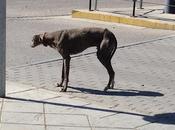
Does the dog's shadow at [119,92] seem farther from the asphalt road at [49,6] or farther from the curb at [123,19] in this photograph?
the asphalt road at [49,6]

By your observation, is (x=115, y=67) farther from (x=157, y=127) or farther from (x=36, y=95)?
(x=157, y=127)

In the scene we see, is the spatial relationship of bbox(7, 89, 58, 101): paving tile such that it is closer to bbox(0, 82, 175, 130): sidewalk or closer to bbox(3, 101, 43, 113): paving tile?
bbox(0, 82, 175, 130): sidewalk

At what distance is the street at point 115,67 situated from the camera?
8242 mm

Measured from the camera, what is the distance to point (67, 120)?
6.99 meters

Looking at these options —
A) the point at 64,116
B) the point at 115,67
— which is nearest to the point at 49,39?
the point at 64,116

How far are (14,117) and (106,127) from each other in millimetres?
1141

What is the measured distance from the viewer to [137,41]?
13312 mm

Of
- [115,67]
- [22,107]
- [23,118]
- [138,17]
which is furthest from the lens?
[138,17]

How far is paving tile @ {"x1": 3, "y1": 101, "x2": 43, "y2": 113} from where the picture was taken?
288 inches

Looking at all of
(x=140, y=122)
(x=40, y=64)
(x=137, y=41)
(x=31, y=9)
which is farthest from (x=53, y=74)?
(x=31, y=9)

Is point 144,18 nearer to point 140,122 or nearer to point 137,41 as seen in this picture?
point 137,41

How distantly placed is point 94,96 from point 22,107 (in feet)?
4.19

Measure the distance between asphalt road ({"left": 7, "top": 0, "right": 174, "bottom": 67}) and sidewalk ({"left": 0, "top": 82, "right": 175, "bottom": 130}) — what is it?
256cm

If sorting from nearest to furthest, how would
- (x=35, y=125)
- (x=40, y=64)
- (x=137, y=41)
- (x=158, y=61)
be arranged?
(x=35, y=125) → (x=40, y=64) → (x=158, y=61) → (x=137, y=41)
